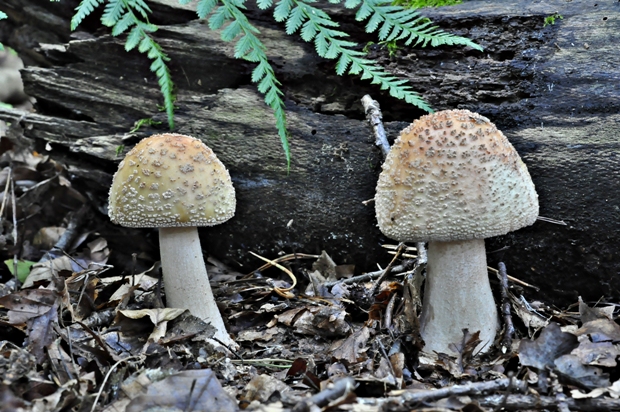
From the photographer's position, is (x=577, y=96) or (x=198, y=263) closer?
(x=577, y=96)

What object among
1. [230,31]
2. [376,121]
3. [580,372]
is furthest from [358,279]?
[230,31]

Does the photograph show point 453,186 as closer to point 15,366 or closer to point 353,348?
point 353,348

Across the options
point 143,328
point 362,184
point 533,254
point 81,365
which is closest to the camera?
point 81,365

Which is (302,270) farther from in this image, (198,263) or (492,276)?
(492,276)

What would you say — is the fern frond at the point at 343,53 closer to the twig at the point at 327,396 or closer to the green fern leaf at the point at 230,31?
the green fern leaf at the point at 230,31

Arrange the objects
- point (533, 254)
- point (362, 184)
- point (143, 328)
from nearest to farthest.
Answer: point (143, 328)
point (533, 254)
point (362, 184)

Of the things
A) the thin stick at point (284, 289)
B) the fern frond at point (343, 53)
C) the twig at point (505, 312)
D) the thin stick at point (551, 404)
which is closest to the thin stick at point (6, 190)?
the thin stick at point (284, 289)

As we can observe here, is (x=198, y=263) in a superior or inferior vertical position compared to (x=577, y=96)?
inferior

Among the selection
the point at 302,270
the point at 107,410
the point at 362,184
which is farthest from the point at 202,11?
the point at 107,410
